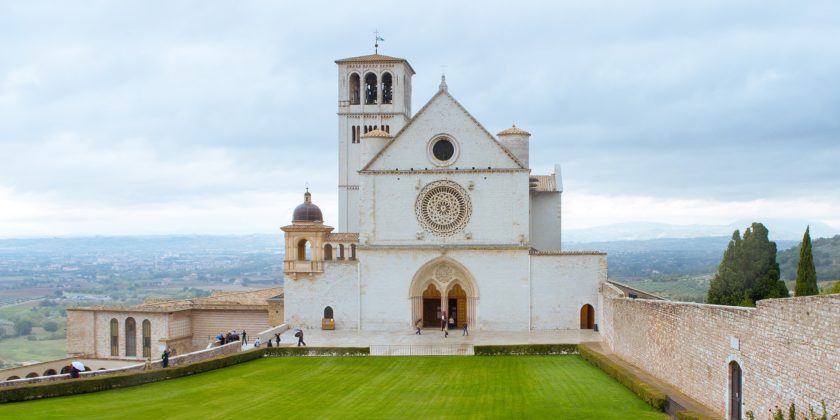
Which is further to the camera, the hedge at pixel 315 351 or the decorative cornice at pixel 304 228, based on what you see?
the decorative cornice at pixel 304 228

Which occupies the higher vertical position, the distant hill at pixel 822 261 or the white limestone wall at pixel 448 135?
the white limestone wall at pixel 448 135

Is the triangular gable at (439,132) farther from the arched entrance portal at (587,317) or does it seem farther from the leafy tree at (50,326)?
the leafy tree at (50,326)

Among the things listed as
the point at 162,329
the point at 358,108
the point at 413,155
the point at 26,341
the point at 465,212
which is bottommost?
the point at 26,341

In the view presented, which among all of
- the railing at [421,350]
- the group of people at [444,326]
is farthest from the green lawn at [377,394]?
the group of people at [444,326]

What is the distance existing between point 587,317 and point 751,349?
A: 25.1 meters

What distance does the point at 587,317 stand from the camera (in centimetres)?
4409

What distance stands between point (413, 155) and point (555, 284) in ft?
34.3

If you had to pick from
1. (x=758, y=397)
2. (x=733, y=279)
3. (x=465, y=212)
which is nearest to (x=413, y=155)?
(x=465, y=212)

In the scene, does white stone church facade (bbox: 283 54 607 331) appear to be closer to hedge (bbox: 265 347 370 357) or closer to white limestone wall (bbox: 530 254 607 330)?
white limestone wall (bbox: 530 254 607 330)

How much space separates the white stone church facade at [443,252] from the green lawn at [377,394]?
926 cm

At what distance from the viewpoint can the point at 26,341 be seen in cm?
11094

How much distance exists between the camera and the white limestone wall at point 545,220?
50625 mm

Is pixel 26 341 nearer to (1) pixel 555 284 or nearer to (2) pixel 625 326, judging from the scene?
(1) pixel 555 284

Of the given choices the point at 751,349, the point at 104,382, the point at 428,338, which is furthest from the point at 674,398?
the point at 428,338
